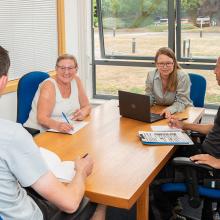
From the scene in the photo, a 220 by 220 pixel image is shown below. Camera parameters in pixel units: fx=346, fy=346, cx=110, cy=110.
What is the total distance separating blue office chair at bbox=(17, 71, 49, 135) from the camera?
2.90 metres

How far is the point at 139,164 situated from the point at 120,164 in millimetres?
107

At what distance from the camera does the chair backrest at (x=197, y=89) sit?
11.0ft

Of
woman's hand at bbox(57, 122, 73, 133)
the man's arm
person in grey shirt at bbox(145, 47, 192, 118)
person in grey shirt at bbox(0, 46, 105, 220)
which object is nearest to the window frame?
person in grey shirt at bbox(145, 47, 192, 118)

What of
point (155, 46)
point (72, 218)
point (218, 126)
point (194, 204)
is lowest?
point (194, 204)

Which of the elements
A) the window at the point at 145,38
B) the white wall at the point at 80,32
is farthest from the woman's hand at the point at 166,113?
the white wall at the point at 80,32

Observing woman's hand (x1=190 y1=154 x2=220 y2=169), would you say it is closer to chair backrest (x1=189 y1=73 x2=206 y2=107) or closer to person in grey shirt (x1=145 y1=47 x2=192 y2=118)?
person in grey shirt (x1=145 y1=47 x2=192 y2=118)

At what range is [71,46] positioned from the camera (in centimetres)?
460

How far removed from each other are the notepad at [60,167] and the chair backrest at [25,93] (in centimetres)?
109

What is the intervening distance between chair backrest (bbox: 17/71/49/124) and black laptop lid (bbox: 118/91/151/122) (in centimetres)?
76

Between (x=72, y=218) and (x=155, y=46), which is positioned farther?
(x=155, y=46)

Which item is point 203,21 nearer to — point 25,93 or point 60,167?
point 25,93

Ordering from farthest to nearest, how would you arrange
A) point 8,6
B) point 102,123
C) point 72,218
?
point 8,6 < point 102,123 < point 72,218

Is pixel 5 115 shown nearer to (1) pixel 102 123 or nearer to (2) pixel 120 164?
(1) pixel 102 123

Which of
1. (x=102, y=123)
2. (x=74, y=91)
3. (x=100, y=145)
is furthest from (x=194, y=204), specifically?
(x=74, y=91)
